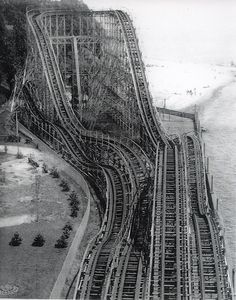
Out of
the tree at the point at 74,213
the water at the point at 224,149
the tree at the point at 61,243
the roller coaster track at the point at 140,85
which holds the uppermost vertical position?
the roller coaster track at the point at 140,85

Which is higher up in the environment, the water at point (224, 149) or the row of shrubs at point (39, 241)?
the row of shrubs at point (39, 241)

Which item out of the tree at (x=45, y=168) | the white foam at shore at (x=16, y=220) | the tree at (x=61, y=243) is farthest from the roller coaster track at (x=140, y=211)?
the white foam at shore at (x=16, y=220)

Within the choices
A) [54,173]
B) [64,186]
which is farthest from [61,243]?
[54,173]

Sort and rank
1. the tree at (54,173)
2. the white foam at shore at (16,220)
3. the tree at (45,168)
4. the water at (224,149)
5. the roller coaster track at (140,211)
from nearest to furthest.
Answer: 1. the roller coaster track at (140,211)
2. the white foam at shore at (16,220)
3. the water at (224,149)
4. the tree at (54,173)
5. the tree at (45,168)

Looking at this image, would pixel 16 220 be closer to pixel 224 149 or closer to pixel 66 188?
pixel 66 188

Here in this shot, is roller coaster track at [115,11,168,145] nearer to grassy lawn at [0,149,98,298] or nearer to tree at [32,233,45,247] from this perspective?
grassy lawn at [0,149,98,298]

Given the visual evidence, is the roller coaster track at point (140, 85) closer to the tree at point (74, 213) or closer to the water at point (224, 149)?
the water at point (224, 149)

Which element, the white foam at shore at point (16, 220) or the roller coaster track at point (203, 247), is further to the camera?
the white foam at shore at point (16, 220)
